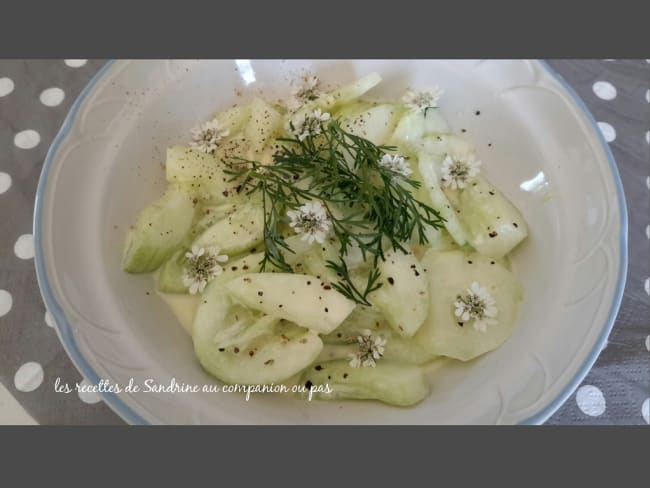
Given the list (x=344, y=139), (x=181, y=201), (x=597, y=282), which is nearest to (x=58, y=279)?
(x=181, y=201)

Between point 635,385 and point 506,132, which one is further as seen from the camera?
point 506,132

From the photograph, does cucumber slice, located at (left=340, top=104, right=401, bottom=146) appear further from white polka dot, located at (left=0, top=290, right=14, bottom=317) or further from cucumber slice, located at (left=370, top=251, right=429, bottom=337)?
white polka dot, located at (left=0, top=290, right=14, bottom=317)

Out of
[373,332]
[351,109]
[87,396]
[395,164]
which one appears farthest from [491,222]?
[87,396]

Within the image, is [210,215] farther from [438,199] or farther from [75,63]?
[75,63]

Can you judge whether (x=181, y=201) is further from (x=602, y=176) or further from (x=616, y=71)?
(x=616, y=71)

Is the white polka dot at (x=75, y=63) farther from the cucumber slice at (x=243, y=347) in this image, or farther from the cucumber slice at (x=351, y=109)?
the cucumber slice at (x=243, y=347)
